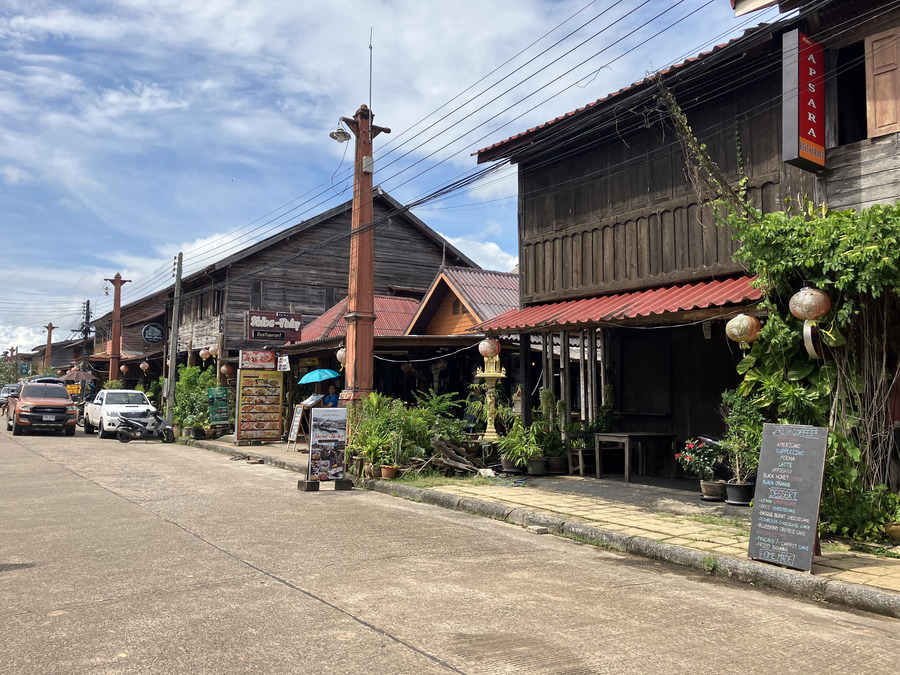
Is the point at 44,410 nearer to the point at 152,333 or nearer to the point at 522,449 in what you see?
the point at 152,333

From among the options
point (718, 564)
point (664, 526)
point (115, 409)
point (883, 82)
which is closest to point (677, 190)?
point (883, 82)

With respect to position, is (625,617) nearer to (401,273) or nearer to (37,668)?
(37,668)

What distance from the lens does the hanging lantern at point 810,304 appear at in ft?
24.7

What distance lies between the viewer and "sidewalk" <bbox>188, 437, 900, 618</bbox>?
243 inches

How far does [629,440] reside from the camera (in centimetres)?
1239

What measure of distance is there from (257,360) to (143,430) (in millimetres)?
4954

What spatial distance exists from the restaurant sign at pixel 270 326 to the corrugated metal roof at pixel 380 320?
0.97 m

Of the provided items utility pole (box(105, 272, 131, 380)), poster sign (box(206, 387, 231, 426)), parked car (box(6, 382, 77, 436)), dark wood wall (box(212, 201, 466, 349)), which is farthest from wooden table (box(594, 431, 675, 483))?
utility pole (box(105, 272, 131, 380))

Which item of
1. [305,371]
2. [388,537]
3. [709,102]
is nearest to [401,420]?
[388,537]

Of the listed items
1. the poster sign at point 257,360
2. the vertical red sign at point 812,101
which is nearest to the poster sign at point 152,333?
the poster sign at point 257,360

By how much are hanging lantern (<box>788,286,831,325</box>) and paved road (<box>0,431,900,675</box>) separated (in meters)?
3.02

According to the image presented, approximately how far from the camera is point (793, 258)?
7.85 m

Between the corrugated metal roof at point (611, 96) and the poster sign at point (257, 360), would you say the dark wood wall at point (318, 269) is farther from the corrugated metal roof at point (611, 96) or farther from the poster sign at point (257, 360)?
the corrugated metal roof at point (611, 96)

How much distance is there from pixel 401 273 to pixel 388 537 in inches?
1026
